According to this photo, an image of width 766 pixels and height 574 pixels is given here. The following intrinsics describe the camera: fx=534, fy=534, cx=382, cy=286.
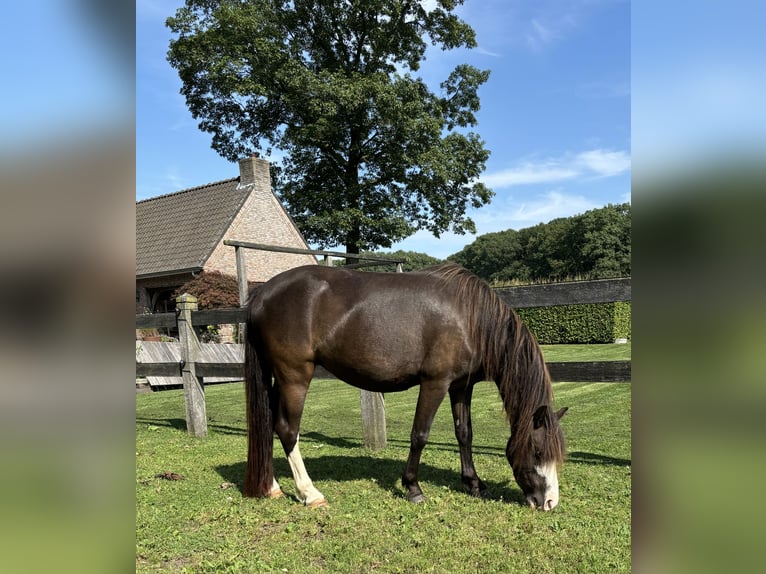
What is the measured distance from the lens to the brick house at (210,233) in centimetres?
1702

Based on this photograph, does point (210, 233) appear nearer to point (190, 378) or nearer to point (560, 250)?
point (190, 378)

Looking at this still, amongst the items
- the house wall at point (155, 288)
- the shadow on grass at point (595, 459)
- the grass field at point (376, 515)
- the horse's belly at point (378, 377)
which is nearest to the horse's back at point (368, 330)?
the horse's belly at point (378, 377)

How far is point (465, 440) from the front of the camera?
159 inches

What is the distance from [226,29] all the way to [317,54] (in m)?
3.68

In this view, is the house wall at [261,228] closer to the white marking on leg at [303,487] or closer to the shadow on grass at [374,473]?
the shadow on grass at [374,473]

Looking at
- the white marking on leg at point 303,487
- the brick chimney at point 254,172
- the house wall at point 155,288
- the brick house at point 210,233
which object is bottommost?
the white marking on leg at point 303,487

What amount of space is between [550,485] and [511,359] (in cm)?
85

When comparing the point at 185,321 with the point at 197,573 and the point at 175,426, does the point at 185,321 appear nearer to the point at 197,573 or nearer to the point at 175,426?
the point at 175,426

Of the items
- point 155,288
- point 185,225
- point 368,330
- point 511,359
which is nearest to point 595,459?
point 511,359

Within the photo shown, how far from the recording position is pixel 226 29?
20.4 meters

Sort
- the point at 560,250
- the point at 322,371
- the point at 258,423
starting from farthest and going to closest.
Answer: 1. the point at 560,250
2. the point at 322,371
3. the point at 258,423

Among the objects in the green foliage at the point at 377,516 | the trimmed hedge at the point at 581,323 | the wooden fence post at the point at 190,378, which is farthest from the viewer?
the trimmed hedge at the point at 581,323

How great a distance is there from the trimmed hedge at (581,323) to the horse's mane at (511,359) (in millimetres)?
14096
